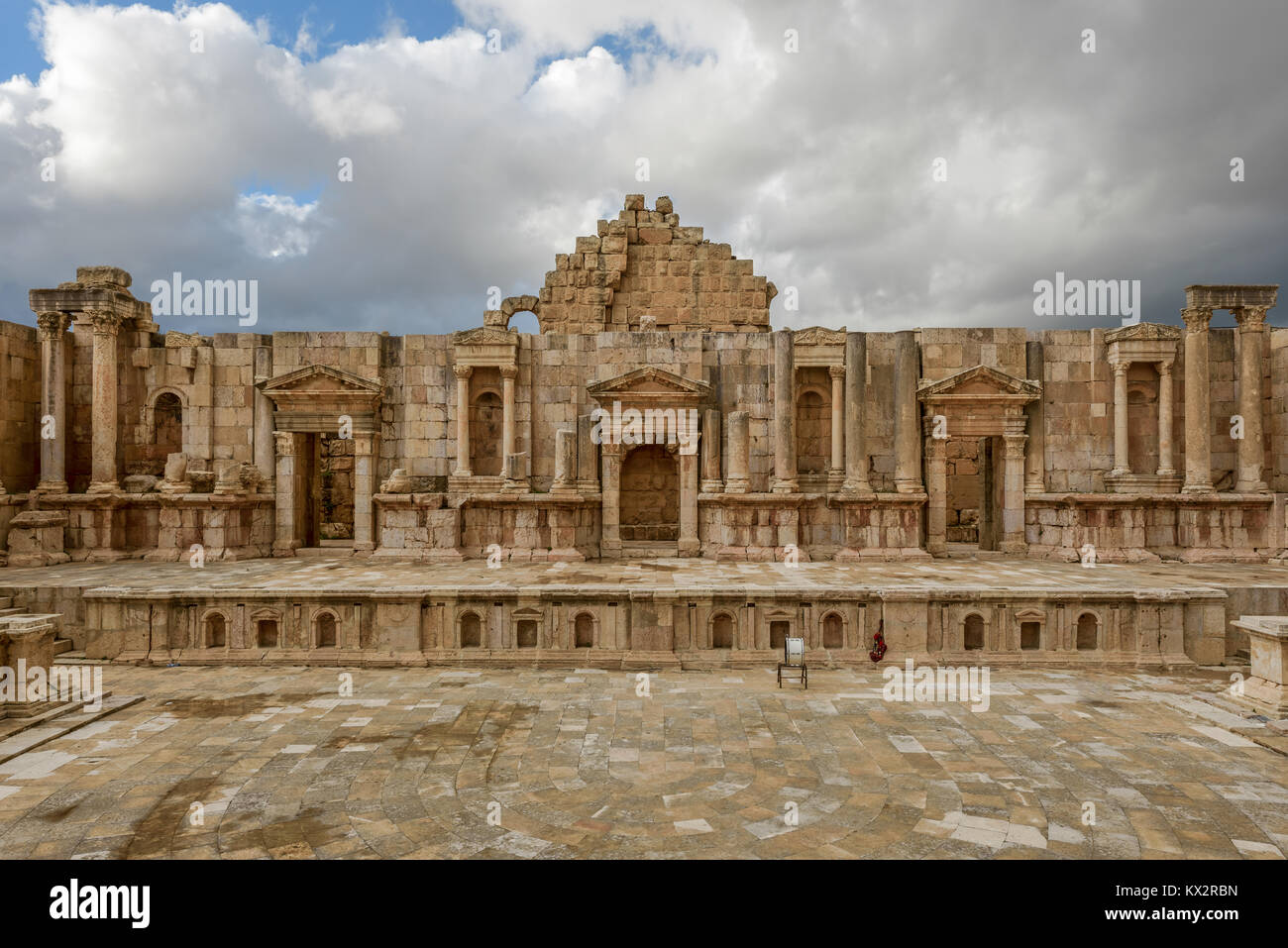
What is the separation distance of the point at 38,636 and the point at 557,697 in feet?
21.9

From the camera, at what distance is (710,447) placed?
17516mm

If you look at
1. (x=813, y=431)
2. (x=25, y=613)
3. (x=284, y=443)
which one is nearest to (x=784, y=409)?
(x=813, y=431)

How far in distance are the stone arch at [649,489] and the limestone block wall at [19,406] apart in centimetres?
1543

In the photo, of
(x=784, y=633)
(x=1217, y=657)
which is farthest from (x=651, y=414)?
(x=1217, y=657)

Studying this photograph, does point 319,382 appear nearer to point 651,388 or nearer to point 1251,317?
point 651,388

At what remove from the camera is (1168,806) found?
20.6 feet

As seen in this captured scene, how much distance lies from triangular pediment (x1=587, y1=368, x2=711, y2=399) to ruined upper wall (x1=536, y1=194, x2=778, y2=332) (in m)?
5.55

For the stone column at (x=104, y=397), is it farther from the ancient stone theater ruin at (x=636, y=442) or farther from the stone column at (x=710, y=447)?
the stone column at (x=710, y=447)

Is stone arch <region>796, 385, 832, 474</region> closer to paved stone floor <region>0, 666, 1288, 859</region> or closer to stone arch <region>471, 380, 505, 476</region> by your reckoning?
stone arch <region>471, 380, 505, 476</region>

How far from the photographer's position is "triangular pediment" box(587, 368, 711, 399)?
56.3 feet

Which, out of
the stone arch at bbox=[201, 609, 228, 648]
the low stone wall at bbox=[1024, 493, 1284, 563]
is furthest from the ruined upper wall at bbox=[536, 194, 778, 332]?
the stone arch at bbox=[201, 609, 228, 648]

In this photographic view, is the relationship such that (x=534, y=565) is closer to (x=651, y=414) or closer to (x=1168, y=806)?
(x=651, y=414)

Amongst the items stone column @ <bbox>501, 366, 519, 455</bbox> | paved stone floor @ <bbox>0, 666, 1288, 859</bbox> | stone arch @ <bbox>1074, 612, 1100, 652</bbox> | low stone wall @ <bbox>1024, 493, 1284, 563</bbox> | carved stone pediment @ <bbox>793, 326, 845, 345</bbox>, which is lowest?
paved stone floor @ <bbox>0, 666, 1288, 859</bbox>

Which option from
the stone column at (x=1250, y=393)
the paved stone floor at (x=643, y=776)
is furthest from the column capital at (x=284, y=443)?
the stone column at (x=1250, y=393)
